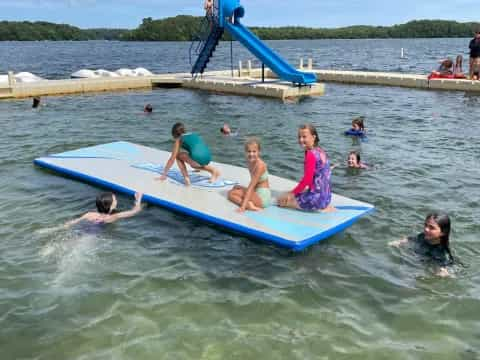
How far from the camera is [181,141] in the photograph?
25.8ft

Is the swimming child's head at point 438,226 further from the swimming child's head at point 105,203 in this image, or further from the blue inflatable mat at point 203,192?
the swimming child's head at point 105,203

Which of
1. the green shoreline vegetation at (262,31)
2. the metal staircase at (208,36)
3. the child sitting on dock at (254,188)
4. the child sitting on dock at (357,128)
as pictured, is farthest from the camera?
the green shoreline vegetation at (262,31)

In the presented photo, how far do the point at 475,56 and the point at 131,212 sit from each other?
1941 cm

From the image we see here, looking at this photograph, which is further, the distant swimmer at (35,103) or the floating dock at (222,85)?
the floating dock at (222,85)

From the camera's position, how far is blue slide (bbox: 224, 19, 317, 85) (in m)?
20.7

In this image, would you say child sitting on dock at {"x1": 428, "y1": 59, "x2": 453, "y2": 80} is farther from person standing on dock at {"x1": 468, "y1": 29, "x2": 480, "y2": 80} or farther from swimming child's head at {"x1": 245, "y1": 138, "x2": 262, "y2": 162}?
swimming child's head at {"x1": 245, "y1": 138, "x2": 262, "y2": 162}

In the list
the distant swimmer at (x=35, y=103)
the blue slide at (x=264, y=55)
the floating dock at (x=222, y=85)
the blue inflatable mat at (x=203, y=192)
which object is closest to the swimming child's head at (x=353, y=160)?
the blue inflatable mat at (x=203, y=192)

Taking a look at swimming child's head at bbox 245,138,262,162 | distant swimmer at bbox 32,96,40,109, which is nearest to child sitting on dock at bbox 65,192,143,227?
swimming child's head at bbox 245,138,262,162

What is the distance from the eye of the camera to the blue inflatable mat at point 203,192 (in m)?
5.97

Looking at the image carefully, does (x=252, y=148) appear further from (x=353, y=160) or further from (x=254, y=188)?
(x=353, y=160)

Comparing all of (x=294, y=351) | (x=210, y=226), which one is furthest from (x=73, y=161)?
(x=294, y=351)

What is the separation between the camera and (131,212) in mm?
7133

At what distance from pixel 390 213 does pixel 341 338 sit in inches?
134

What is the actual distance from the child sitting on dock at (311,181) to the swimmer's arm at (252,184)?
517mm
